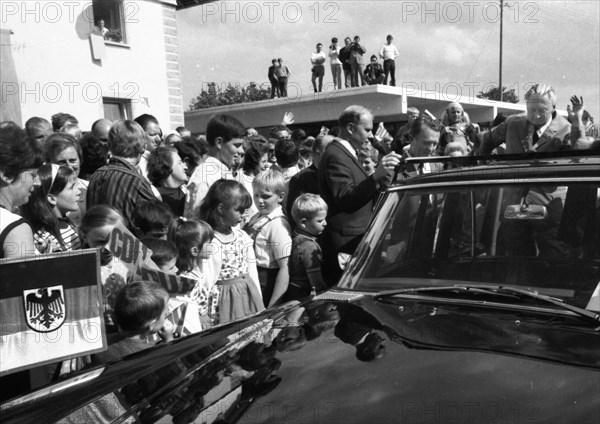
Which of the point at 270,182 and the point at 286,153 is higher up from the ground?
the point at 286,153

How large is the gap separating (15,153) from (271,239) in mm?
2007

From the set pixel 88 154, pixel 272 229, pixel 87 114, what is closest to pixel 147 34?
pixel 87 114

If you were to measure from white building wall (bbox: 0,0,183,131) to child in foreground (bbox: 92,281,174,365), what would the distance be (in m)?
8.79

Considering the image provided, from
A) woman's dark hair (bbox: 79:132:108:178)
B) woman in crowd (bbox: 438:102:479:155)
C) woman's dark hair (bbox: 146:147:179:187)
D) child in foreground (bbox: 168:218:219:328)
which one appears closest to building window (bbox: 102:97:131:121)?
woman's dark hair (bbox: 79:132:108:178)

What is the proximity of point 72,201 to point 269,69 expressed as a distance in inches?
783

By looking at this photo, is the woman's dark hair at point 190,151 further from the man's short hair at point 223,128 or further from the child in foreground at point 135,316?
the child in foreground at point 135,316

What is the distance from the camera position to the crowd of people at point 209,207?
10.3ft

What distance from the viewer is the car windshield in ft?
7.85

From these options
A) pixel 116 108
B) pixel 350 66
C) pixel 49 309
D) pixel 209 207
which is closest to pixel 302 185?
pixel 209 207

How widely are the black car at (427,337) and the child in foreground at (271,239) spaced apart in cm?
156

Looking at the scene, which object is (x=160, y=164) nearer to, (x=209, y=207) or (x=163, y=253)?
(x=209, y=207)

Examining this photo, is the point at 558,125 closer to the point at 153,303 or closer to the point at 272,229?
the point at 272,229

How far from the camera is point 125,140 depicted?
14.1ft

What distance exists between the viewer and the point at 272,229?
14.7 feet
